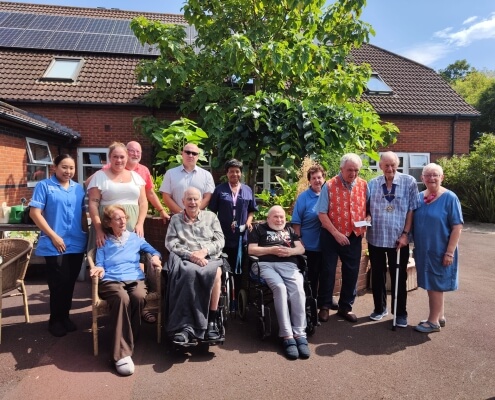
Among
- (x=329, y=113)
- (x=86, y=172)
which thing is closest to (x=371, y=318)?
(x=329, y=113)

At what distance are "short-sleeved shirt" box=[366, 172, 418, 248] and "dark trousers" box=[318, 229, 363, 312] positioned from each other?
0.85 feet

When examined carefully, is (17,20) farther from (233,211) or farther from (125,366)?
(125,366)

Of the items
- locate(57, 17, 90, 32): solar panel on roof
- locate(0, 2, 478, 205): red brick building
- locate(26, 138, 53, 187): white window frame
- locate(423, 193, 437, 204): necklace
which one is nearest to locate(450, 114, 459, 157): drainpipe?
locate(0, 2, 478, 205): red brick building

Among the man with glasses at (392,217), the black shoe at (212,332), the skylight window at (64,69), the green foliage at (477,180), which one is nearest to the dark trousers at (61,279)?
the black shoe at (212,332)

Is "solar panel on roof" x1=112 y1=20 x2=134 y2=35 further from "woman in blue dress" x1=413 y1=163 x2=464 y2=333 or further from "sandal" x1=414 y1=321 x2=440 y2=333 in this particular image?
"sandal" x1=414 y1=321 x2=440 y2=333

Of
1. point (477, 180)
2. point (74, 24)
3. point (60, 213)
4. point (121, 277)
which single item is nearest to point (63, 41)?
point (74, 24)

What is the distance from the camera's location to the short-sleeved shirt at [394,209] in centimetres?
379

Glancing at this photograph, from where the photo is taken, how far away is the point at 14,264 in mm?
3713

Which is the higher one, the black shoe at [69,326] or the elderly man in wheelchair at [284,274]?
the elderly man in wheelchair at [284,274]

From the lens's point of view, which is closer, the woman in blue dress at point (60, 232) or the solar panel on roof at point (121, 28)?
the woman in blue dress at point (60, 232)

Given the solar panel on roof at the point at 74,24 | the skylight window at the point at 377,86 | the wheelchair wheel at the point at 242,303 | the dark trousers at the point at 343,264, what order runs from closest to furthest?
the dark trousers at the point at 343,264 < the wheelchair wheel at the point at 242,303 < the skylight window at the point at 377,86 < the solar panel on roof at the point at 74,24

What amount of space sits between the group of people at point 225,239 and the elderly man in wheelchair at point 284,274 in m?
0.01

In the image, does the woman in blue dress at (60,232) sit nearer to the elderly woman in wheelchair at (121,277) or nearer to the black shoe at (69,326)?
the black shoe at (69,326)

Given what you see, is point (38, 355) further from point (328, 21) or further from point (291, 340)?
point (328, 21)
